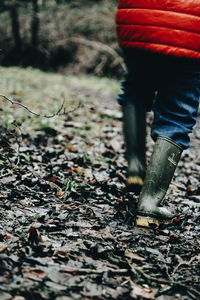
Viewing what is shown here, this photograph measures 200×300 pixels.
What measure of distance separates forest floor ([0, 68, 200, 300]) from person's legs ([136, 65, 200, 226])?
116 mm

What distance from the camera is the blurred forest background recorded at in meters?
10.5

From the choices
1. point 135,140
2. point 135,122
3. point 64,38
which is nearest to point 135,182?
point 135,140

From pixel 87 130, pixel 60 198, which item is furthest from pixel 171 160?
pixel 87 130

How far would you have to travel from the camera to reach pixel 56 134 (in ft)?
13.5

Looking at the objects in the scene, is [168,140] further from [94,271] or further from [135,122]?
[94,271]

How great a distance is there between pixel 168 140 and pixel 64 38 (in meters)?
9.57

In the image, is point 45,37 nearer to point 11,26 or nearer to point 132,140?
point 11,26

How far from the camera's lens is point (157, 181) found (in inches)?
85.9

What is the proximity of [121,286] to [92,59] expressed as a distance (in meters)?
9.60

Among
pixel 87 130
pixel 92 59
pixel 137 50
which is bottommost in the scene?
pixel 92 59

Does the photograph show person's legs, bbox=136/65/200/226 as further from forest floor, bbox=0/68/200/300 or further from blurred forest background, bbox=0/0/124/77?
blurred forest background, bbox=0/0/124/77

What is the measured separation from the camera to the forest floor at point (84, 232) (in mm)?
1563

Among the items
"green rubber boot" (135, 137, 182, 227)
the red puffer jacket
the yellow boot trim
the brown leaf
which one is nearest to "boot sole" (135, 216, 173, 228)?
"green rubber boot" (135, 137, 182, 227)

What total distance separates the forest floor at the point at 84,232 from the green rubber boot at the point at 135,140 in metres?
0.16
